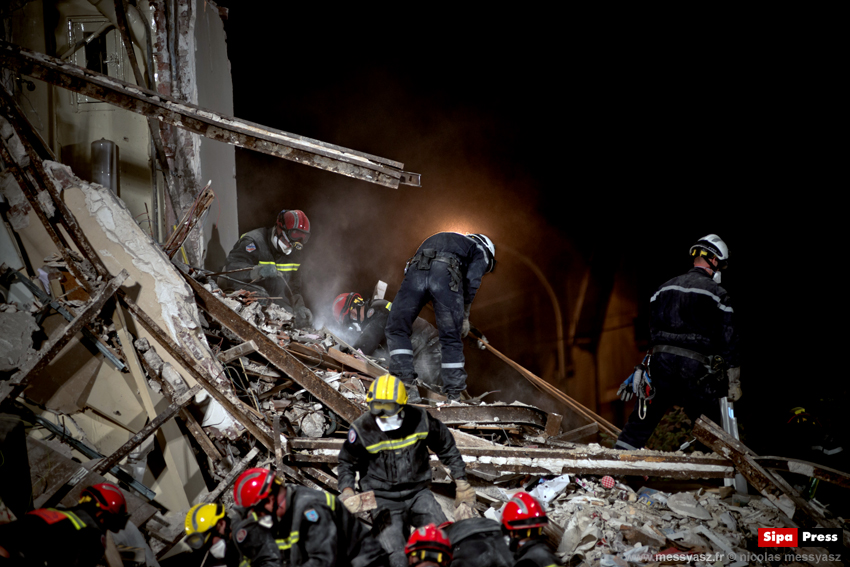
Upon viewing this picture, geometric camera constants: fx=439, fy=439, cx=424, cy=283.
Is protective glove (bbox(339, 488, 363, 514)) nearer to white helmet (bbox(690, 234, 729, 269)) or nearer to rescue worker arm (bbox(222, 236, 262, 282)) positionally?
white helmet (bbox(690, 234, 729, 269))

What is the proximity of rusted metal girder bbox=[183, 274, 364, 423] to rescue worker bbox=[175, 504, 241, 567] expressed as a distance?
1432 mm

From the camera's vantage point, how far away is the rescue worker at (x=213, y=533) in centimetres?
240

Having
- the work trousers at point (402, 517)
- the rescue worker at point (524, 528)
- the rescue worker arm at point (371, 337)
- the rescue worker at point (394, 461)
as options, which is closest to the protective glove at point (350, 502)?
the rescue worker at point (394, 461)

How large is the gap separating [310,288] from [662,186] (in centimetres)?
860

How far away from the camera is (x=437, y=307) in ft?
14.1

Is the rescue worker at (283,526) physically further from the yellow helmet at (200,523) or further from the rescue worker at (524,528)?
the rescue worker at (524,528)

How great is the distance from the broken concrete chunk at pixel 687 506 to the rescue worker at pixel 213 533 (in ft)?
10.0

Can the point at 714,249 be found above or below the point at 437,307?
above

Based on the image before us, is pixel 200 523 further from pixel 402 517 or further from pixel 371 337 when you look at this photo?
pixel 371 337

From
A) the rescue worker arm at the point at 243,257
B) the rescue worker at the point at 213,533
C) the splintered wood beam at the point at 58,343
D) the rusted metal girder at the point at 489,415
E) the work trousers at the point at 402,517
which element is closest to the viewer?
the rescue worker at the point at 213,533

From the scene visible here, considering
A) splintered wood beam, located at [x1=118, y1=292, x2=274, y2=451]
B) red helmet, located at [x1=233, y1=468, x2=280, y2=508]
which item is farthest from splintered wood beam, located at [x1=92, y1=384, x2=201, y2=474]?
red helmet, located at [x1=233, y1=468, x2=280, y2=508]

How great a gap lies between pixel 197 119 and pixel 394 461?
3.40 meters

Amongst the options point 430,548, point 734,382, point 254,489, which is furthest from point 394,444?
point 734,382

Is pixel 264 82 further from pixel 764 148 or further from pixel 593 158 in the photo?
pixel 764 148
